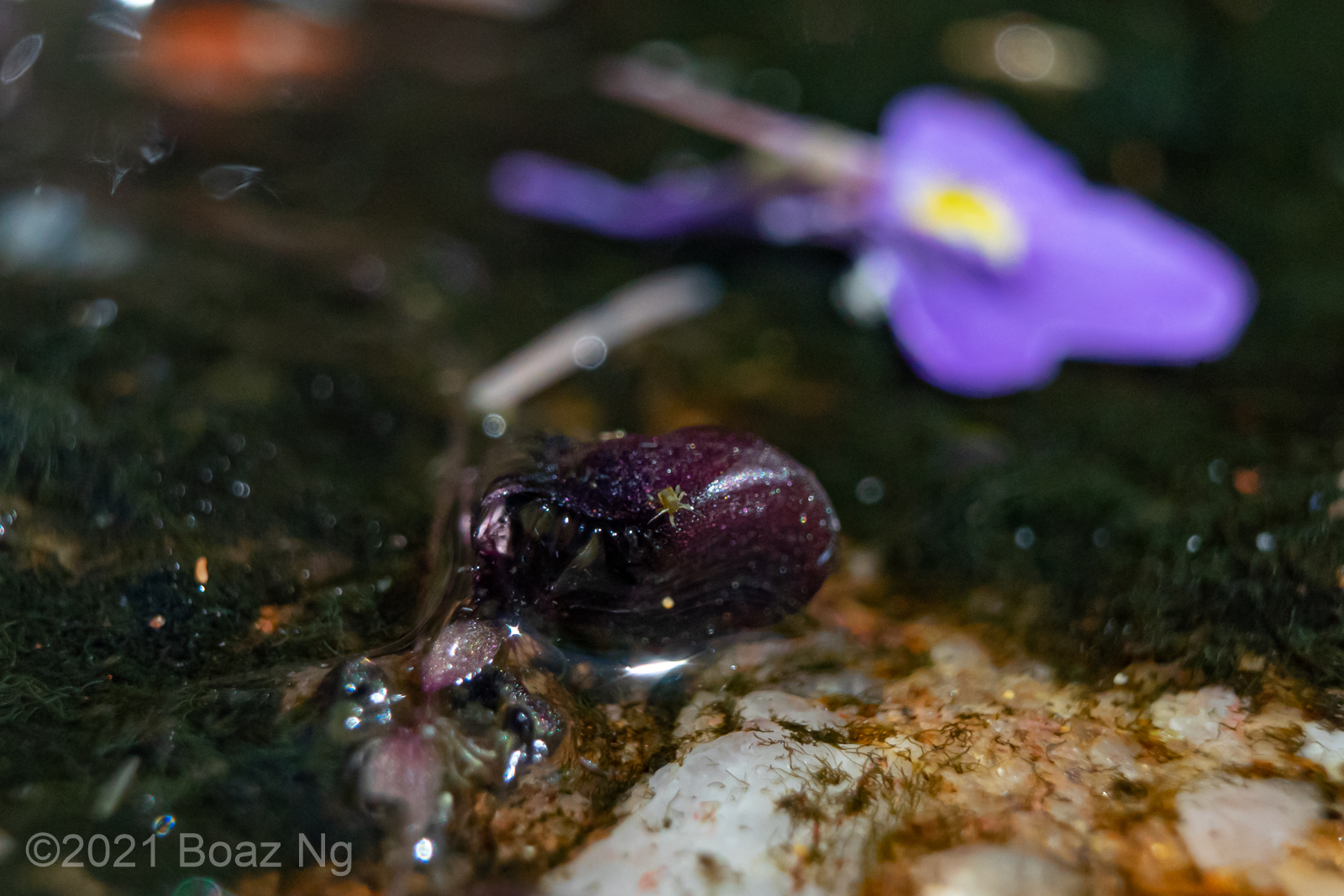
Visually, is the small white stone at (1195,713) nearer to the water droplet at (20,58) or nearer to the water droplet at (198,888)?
the water droplet at (198,888)

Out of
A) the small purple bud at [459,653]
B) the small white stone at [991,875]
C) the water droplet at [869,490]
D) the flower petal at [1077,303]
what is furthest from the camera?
the flower petal at [1077,303]

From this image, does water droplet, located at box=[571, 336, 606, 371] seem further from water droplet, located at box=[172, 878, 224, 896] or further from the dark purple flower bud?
water droplet, located at box=[172, 878, 224, 896]

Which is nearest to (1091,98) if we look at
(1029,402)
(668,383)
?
(1029,402)

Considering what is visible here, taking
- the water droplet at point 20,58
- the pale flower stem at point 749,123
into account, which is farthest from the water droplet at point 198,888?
the water droplet at point 20,58

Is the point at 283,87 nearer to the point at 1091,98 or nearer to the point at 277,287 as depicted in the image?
the point at 277,287

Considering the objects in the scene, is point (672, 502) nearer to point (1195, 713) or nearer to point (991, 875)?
point (991, 875)

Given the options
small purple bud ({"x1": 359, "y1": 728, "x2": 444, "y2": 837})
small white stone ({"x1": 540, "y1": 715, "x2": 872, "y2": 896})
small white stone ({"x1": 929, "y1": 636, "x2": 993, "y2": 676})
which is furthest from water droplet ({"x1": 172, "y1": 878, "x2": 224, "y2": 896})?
small white stone ({"x1": 929, "y1": 636, "x2": 993, "y2": 676})
